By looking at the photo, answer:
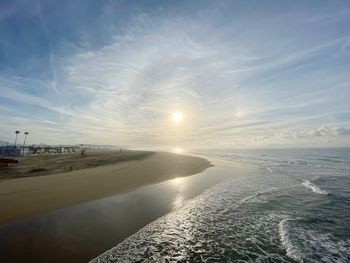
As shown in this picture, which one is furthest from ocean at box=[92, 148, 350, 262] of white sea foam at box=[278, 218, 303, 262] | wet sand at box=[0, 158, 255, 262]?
wet sand at box=[0, 158, 255, 262]

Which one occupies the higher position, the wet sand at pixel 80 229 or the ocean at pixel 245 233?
the wet sand at pixel 80 229

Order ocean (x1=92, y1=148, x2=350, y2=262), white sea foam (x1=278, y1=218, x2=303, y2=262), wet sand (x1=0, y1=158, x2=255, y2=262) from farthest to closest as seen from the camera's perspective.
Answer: white sea foam (x1=278, y1=218, x2=303, y2=262), ocean (x1=92, y1=148, x2=350, y2=262), wet sand (x1=0, y1=158, x2=255, y2=262)

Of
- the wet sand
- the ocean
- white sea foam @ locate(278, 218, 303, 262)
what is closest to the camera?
the wet sand

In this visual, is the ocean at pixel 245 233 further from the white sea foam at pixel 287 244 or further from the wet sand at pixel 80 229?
the wet sand at pixel 80 229

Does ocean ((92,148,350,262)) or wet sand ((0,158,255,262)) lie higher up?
wet sand ((0,158,255,262))

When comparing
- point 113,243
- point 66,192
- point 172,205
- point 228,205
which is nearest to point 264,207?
point 228,205

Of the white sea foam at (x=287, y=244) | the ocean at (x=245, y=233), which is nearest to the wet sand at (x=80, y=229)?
the ocean at (x=245, y=233)

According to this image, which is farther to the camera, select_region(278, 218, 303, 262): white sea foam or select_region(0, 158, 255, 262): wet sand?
select_region(278, 218, 303, 262): white sea foam

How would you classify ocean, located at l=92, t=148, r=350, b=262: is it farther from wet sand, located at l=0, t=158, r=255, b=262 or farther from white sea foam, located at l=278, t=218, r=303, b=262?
wet sand, located at l=0, t=158, r=255, b=262
